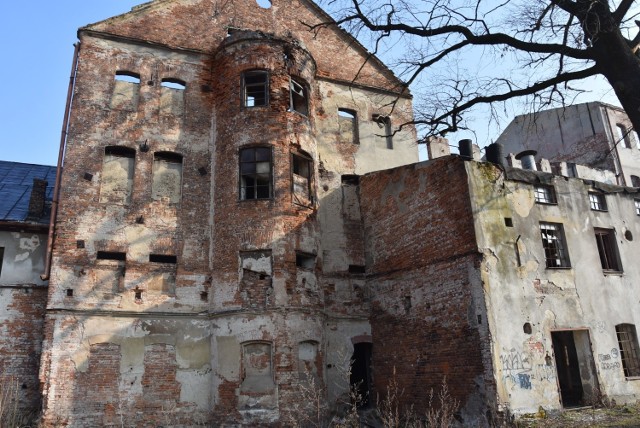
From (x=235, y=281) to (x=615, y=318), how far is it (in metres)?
11.2

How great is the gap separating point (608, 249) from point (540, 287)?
4.31 m

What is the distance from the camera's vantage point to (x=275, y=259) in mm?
14586

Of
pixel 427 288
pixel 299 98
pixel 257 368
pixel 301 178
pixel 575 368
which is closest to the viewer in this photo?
pixel 257 368

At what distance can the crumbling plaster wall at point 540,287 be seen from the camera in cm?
1234

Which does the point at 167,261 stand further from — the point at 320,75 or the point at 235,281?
the point at 320,75

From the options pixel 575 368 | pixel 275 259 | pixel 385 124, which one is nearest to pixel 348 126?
pixel 385 124

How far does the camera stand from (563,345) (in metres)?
17.1

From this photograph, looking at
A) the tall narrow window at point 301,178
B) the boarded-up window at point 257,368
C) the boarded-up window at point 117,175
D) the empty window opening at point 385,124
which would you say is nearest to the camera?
the boarded-up window at point 257,368

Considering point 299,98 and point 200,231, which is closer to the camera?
point 200,231

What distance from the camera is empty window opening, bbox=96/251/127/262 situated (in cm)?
1435

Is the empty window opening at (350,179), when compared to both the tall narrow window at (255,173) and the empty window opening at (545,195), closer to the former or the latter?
the tall narrow window at (255,173)

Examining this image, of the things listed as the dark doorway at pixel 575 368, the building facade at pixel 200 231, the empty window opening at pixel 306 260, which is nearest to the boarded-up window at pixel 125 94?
the building facade at pixel 200 231

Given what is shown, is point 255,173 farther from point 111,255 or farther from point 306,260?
point 111,255

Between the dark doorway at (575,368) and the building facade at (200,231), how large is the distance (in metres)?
6.07
